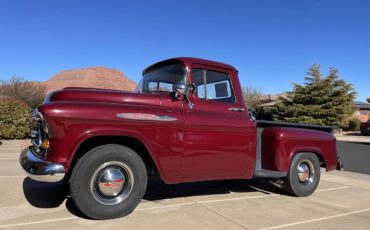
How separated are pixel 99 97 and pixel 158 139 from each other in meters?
0.92

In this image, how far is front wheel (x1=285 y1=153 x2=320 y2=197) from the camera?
6.27 metres

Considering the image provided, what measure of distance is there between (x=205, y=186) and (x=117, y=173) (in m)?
2.74

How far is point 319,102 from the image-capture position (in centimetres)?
3194

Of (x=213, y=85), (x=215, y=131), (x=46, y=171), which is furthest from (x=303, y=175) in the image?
(x=46, y=171)

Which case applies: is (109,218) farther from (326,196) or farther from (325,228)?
(326,196)

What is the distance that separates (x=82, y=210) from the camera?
13.9ft

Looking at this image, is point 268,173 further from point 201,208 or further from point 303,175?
point 201,208

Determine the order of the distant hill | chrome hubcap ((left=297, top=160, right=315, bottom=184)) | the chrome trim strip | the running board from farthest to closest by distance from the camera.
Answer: the distant hill → chrome hubcap ((left=297, top=160, right=315, bottom=184)) → the running board → the chrome trim strip

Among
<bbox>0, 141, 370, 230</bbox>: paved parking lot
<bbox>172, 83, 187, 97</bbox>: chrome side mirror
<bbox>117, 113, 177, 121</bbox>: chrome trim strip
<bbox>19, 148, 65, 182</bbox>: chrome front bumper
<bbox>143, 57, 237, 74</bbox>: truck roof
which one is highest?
<bbox>143, 57, 237, 74</bbox>: truck roof

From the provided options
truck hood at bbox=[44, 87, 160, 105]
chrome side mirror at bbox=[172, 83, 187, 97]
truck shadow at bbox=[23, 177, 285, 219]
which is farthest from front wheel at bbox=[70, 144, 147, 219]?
chrome side mirror at bbox=[172, 83, 187, 97]

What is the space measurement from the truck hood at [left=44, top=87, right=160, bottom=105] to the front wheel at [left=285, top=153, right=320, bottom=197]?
279cm

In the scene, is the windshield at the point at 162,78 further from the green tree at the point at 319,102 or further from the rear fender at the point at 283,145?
the green tree at the point at 319,102

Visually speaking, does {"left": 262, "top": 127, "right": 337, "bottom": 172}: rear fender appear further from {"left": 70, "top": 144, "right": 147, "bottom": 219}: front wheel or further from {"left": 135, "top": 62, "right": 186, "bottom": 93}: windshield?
{"left": 70, "top": 144, "right": 147, "bottom": 219}: front wheel

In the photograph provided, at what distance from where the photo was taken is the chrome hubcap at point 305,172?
6449 mm
